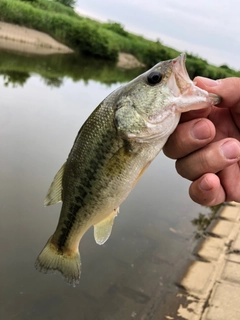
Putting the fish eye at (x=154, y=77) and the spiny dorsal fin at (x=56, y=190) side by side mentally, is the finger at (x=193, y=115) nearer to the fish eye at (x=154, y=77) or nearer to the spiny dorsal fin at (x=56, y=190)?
the fish eye at (x=154, y=77)

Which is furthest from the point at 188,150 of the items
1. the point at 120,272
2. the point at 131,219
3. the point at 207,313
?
the point at 131,219

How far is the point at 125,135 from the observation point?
2188 mm

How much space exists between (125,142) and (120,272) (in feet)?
12.6

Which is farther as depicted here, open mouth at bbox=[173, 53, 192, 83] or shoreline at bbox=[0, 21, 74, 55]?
shoreline at bbox=[0, 21, 74, 55]

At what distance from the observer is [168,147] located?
260 centimetres

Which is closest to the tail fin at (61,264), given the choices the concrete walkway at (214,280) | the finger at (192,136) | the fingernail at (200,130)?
the finger at (192,136)

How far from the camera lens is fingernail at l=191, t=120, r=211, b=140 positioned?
238 cm

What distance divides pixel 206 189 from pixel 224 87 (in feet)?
2.37

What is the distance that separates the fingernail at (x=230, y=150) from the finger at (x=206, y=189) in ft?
0.59

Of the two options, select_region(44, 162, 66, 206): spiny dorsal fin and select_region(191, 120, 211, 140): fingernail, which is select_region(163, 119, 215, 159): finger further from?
select_region(44, 162, 66, 206): spiny dorsal fin

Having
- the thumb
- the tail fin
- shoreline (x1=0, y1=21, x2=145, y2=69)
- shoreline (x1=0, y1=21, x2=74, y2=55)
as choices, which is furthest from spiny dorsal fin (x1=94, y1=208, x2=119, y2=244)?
shoreline (x1=0, y1=21, x2=74, y2=55)

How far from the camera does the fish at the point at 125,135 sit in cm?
217

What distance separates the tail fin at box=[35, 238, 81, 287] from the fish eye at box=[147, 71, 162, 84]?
4.43 feet

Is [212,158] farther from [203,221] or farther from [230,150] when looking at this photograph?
[203,221]
